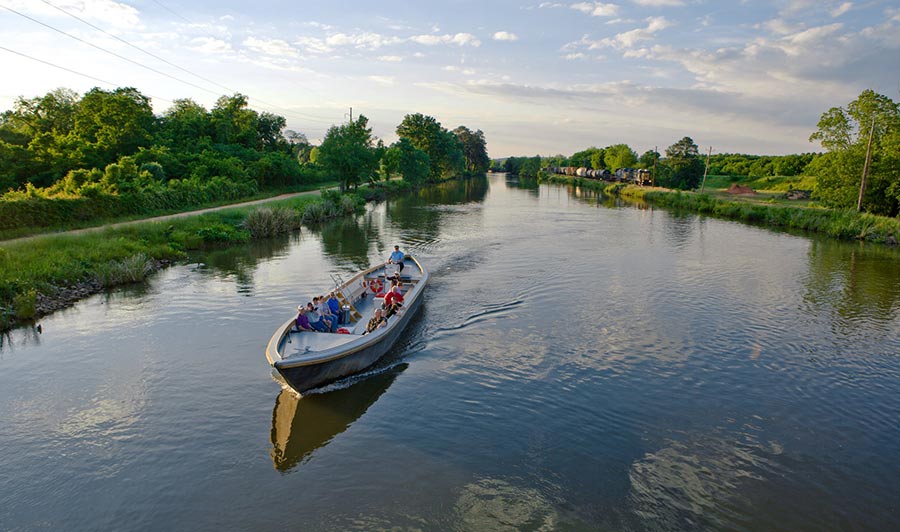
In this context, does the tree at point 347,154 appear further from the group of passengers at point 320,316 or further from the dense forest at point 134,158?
the group of passengers at point 320,316

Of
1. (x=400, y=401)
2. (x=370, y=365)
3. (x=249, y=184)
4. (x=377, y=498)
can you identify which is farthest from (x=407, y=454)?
(x=249, y=184)

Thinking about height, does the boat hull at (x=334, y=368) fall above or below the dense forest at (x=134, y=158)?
below

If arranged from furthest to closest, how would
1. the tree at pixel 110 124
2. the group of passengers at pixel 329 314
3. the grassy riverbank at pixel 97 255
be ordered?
the tree at pixel 110 124
the grassy riverbank at pixel 97 255
the group of passengers at pixel 329 314

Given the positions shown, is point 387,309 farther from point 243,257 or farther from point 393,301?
point 243,257

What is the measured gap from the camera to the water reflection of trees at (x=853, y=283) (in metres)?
19.1

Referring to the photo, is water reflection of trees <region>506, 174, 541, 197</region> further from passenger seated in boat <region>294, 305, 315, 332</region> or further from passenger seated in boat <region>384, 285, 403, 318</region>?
passenger seated in boat <region>294, 305, 315, 332</region>

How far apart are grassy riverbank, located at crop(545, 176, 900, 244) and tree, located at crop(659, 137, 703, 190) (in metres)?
14.9

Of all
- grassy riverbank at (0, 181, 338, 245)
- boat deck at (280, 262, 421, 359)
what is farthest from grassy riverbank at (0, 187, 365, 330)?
boat deck at (280, 262, 421, 359)

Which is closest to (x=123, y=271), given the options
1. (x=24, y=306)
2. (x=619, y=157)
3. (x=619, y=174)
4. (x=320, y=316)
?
(x=24, y=306)

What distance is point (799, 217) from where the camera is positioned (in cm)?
4084

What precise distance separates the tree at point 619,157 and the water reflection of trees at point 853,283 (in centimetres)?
8048

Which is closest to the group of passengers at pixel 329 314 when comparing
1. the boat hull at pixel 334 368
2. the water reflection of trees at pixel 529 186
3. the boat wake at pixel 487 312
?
the boat hull at pixel 334 368

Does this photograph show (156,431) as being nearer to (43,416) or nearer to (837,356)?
(43,416)

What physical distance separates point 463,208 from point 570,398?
45466 mm
